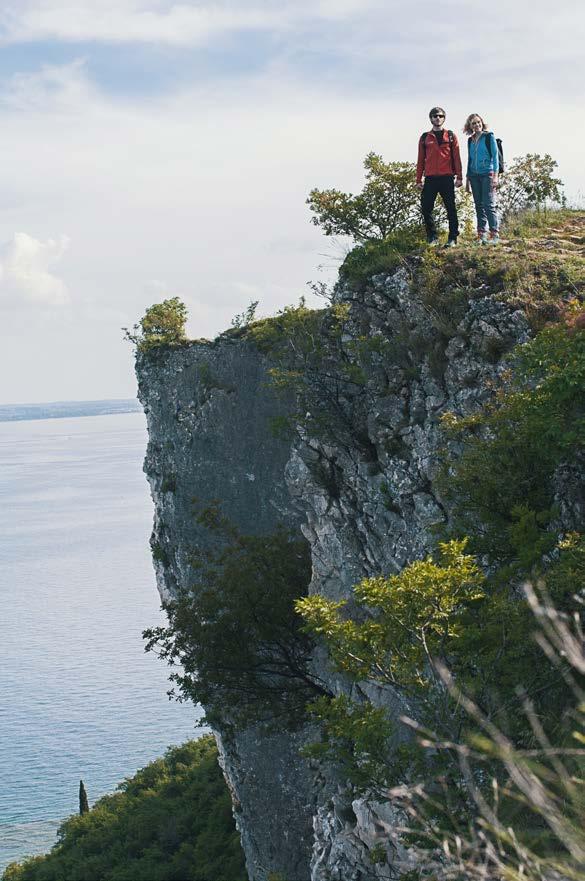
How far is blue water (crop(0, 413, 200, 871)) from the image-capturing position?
44.5 meters

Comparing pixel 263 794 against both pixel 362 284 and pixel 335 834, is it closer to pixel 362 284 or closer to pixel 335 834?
pixel 335 834

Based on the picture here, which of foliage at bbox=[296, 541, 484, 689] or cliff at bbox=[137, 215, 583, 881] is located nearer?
foliage at bbox=[296, 541, 484, 689]

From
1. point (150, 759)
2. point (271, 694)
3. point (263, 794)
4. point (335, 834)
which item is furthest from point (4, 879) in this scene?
point (335, 834)

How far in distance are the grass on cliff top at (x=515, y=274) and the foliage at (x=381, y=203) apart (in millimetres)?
2102

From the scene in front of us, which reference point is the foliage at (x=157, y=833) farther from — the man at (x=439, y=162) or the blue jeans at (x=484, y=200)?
the man at (x=439, y=162)

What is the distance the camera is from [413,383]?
51.4 ft

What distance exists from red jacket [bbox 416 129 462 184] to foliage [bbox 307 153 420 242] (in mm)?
2495

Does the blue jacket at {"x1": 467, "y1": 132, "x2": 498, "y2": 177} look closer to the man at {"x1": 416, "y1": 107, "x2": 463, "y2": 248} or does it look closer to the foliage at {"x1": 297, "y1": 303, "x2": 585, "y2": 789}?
the man at {"x1": 416, "y1": 107, "x2": 463, "y2": 248}

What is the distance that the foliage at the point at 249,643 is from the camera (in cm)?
2081

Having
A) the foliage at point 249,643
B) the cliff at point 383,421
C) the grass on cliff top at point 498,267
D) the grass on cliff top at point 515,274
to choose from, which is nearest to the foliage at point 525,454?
the cliff at point 383,421

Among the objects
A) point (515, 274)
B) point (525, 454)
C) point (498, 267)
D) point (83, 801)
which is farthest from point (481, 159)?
point (83, 801)

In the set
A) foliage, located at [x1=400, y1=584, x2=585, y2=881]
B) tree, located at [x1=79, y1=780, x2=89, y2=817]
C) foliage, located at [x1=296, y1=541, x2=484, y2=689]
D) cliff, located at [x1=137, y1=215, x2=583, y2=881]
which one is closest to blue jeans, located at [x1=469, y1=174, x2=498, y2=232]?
cliff, located at [x1=137, y1=215, x2=583, y2=881]

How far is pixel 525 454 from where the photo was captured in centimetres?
1165

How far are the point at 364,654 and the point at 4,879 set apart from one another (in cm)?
3507
